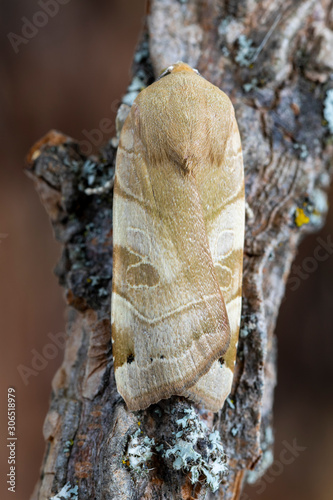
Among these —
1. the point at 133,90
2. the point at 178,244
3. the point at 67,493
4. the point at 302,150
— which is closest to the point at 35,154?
the point at 133,90

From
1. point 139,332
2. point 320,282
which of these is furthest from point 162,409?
point 320,282

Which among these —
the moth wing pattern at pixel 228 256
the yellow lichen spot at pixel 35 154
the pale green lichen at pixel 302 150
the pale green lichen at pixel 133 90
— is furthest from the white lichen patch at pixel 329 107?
the yellow lichen spot at pixel 35 154

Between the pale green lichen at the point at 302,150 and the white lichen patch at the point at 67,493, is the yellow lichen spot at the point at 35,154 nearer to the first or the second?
the pale green lichen at the point at 302,150

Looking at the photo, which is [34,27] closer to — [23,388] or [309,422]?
[23,388]

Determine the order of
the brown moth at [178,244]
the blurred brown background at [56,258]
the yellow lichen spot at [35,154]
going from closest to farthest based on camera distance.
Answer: the brown moth at [178,244] → the yellow lichen spot at [35,154] → the blurred brown background at [56,258]

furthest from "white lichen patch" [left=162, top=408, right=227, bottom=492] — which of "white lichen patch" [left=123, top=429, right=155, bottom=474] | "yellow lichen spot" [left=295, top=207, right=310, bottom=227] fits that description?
"yellow lichen spot" [left=295, top=207, right=310, bottom=227]
